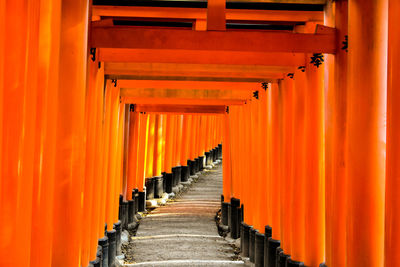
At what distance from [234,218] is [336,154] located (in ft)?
29.5

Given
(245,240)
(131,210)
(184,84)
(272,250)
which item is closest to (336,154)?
(272,250)

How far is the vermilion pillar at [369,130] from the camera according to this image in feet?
18.5

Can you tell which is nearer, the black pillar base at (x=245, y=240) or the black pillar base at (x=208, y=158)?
the black pillar base at (x=245, y=240)

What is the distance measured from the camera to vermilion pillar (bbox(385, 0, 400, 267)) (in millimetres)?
4469

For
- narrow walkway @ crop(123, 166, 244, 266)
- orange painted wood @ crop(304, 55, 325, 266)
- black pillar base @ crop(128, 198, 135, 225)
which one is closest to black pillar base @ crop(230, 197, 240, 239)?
narrow walkway @ crop(123, 166, 244, 266)

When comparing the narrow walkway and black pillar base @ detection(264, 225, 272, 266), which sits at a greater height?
black pillar base @ detection(264, 225, 272, 266)

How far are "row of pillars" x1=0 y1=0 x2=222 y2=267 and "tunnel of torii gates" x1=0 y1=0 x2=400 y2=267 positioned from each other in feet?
0.04

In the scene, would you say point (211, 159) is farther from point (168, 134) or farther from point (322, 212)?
point (322, 212)

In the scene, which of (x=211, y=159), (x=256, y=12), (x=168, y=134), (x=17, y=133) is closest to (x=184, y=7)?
(x=256, y=12)

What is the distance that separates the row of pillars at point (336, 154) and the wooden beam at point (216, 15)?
1.37 m

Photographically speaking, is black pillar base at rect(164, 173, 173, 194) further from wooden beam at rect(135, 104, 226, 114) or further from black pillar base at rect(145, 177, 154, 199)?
wooden beam at rect(135, 104, 226, 114)

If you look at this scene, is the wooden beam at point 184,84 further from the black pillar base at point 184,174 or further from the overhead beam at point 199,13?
the black pillar base at point 184,174

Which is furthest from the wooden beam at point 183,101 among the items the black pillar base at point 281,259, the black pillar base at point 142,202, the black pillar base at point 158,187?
the black pillar base at point 158,187

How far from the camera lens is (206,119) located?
34.2 m
